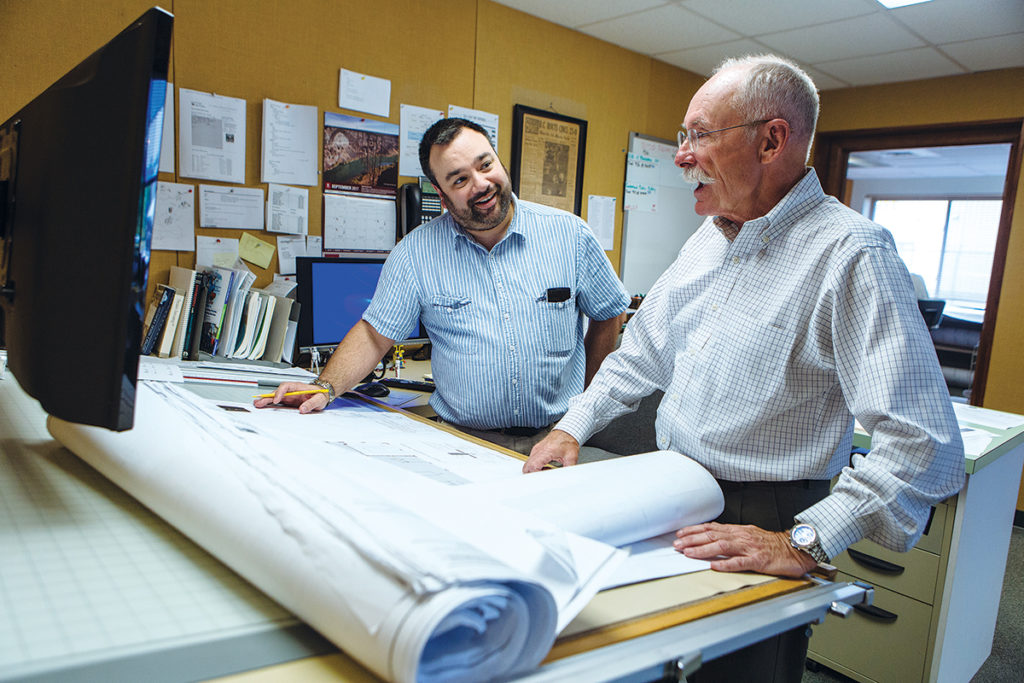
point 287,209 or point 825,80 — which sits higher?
point 825,80

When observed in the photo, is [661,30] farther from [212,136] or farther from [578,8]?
[212,136]

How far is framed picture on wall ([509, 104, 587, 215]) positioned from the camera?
3.26m

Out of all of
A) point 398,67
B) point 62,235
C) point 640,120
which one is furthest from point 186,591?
point 640,120

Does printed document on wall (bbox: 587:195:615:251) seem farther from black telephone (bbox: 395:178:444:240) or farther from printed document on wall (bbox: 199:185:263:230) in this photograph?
printed document on wall (bbox: 199:185:263:230)

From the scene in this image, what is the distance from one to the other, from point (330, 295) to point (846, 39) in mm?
2949

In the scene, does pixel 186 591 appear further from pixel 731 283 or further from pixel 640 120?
pixel 640 120

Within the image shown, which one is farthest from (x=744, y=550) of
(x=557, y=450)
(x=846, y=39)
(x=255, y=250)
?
A: (x=846, y=39)

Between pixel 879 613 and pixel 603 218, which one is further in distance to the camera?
pixel 603 218

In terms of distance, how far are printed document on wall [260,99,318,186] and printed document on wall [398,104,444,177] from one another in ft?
1.27

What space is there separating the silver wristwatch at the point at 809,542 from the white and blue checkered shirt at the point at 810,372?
2 centimetres

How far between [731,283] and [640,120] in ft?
9.93

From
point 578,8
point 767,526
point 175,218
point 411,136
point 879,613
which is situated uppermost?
point 578,8

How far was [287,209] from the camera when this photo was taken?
8.20 feet

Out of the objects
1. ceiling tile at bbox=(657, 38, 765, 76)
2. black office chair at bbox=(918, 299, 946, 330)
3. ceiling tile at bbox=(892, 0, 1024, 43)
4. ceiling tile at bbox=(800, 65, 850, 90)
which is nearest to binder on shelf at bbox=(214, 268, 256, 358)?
ceiling tile at bbox=(657, 38, 765, 76)
